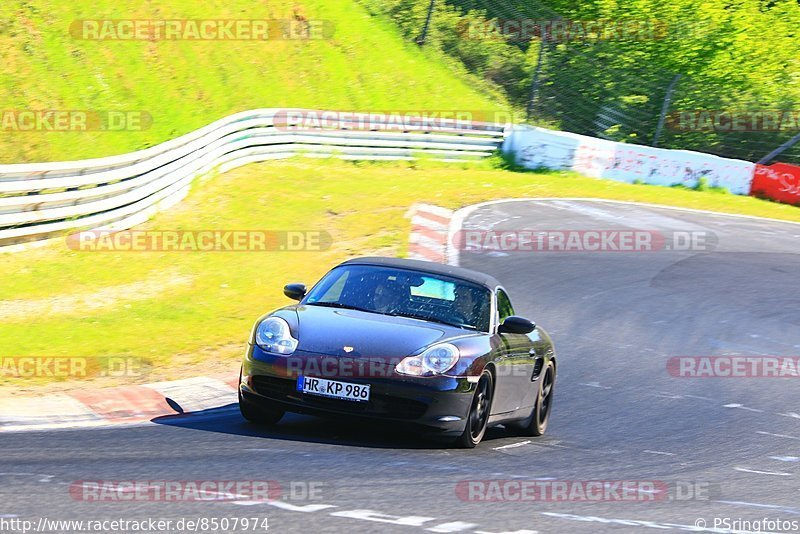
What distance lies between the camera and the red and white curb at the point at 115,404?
320 inches

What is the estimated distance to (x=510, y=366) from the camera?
8531 millimetres

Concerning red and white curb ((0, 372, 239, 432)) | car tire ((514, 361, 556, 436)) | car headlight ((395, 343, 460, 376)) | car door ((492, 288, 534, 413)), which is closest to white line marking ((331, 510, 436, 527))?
car headlight ((395, 343, 460, 376))

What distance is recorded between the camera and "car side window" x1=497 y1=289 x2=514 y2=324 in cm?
896

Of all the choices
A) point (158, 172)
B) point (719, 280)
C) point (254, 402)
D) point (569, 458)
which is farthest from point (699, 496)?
point (158, 172)

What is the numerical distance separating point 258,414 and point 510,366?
188 centimetres

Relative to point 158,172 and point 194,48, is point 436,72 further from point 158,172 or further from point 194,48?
point 158,172

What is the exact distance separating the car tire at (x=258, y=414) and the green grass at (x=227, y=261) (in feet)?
7.74

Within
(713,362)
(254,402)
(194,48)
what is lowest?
(713,362)

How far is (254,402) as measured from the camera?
25.8 ft

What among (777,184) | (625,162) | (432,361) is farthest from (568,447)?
(777,184)

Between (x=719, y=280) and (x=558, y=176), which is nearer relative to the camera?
(x=719, y=280)

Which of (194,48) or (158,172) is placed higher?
(194,48)

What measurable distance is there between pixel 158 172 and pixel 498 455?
1104 cm

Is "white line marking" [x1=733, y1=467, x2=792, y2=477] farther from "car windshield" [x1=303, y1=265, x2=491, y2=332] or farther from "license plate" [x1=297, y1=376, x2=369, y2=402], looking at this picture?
"license plate" [x1=297, y1=376, x2=369, y2=402]
